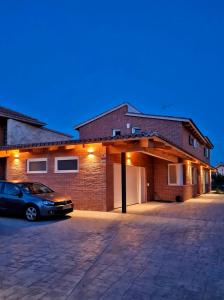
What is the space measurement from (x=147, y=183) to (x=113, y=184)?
17.8 feet

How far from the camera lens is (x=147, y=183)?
725 inches

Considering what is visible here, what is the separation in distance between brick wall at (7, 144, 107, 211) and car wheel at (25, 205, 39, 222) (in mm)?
3043

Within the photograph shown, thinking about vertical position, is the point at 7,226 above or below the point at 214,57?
below

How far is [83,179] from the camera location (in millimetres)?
13297

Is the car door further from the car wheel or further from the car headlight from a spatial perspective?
the car headlight

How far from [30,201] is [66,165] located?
3.57 metres

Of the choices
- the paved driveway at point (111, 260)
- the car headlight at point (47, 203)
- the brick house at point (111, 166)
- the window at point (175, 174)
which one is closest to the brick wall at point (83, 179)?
the brick house at point (111, 166)

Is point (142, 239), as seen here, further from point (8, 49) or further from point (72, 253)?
point (8, 49)

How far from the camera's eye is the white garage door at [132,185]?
47.2 ft

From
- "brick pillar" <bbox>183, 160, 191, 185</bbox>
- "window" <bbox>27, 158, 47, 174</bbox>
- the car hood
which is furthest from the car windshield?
"brick pillar" <bbox>183, 160, 191, 185</bbox>

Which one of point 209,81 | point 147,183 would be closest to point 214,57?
point 209,81

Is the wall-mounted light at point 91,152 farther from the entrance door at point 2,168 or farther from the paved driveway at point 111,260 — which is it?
the entrance door at point 2,168

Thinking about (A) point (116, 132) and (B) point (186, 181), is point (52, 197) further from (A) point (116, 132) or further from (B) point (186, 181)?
(A) point (116, 132)

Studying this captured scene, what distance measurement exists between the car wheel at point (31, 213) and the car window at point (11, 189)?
0.84 m
